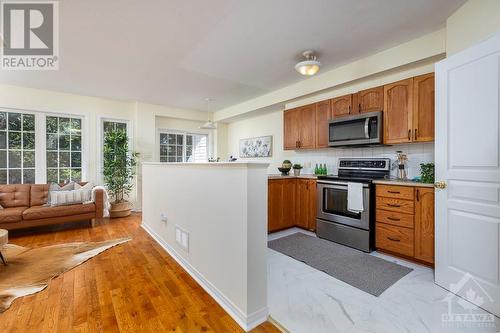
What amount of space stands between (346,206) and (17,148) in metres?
5.67

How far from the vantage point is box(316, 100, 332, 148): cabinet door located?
3576 millimetres

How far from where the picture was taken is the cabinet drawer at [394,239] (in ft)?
8.17

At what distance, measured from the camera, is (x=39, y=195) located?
3.91m

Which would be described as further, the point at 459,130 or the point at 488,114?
the point at 459,130

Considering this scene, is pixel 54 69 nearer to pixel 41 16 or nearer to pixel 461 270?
pixel 41 16

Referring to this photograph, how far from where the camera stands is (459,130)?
1.88m

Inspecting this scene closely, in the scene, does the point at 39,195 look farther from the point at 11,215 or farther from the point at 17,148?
the point at 17,148

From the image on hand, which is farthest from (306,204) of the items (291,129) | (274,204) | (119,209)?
(119,209)

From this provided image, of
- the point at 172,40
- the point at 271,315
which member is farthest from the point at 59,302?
the point at 172,40

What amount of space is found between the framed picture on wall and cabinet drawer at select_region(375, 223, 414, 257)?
9.46ft

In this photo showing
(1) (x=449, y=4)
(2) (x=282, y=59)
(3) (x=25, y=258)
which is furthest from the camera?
(2) (x=282, y=59)

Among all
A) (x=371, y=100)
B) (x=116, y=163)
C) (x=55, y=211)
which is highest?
(x=371, y=100)

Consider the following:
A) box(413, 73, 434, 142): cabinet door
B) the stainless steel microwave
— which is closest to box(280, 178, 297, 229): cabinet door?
the stainless steel microwave

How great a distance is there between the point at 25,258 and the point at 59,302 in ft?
4.26
